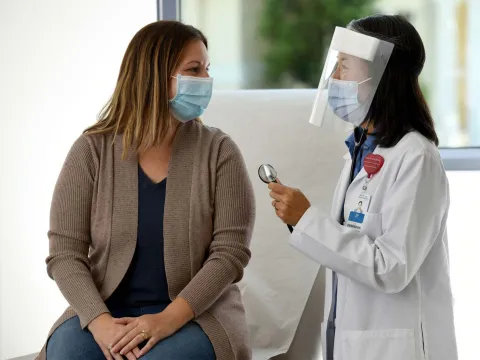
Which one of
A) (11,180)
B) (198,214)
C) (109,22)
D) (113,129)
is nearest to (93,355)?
(198,214)

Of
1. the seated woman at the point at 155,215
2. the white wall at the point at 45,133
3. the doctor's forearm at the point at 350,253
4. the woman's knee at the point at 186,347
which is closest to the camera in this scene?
the doctor's forearm at the point at 350,253

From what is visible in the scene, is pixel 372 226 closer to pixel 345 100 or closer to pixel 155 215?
pixel 345 100

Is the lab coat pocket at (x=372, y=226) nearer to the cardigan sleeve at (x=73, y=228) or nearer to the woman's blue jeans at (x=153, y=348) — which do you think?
the woman's blue jeans at (x=153, y=348)

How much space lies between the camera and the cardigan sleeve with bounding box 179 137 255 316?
173 cm

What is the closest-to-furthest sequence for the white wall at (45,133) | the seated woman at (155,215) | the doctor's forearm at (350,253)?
the doctor's forearm at (350,253)
the seated woman at (155,215)
the white wall at (45,133)

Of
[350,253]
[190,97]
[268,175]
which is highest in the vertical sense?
[190,97]

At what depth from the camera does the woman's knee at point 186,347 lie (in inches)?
63.4

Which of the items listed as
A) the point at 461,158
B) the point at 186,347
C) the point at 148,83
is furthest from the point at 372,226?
the point at 461,158

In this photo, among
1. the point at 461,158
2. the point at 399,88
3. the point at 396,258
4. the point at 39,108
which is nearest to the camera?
the point at 396,258

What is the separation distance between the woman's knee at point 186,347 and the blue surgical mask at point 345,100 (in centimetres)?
57

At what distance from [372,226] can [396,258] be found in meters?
0.10

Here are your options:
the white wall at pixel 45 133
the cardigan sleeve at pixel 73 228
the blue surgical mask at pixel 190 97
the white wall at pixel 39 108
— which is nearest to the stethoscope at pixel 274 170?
the blue surgical mask at pixel 190 97

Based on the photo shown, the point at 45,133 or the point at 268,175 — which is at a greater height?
the point at 268,175

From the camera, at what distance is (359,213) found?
5.27 ft
